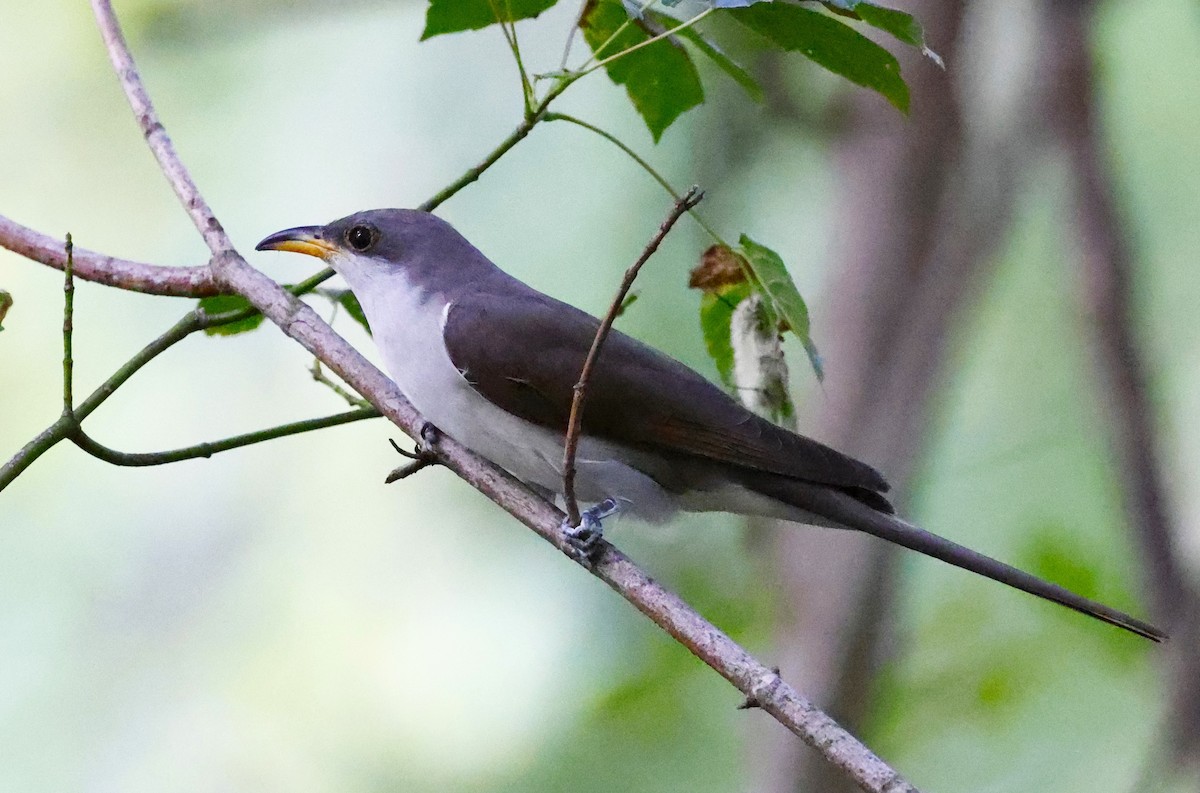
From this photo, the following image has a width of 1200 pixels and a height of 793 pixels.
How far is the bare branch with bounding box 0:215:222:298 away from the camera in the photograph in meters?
3.15

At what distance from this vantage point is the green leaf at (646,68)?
3.15 m

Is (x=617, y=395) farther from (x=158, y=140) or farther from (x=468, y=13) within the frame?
(x=158, y=140)

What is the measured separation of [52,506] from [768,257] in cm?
550

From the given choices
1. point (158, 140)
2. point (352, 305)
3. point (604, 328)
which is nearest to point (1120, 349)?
point (352, 305)

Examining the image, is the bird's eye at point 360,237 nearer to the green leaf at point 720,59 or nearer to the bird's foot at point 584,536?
the green leaf at point 720,59

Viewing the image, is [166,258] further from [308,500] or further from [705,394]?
[705,394]

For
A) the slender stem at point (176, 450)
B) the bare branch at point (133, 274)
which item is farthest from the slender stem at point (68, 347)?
the bare branch at point (133, 274)

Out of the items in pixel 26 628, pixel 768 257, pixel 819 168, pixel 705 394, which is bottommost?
pixel 26 628

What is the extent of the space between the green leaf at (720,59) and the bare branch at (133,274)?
1.25 m

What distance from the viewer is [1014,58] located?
6738 mm

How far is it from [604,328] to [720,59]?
33.5 inches

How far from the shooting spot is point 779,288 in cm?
303

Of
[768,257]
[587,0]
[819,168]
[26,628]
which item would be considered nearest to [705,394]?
[768,257]

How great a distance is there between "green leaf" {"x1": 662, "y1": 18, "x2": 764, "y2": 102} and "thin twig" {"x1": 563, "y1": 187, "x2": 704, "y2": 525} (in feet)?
1.65
